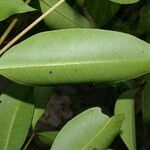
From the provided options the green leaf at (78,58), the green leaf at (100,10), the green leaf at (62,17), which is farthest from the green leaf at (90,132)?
the green leaf at (100,10)

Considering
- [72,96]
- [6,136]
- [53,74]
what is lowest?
[72,96]

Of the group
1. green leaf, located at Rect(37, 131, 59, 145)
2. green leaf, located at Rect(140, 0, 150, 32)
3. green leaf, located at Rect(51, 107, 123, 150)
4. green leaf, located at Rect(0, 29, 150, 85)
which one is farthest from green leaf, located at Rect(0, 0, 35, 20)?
green leaf, located at Rect(140, 0, 150, 32)

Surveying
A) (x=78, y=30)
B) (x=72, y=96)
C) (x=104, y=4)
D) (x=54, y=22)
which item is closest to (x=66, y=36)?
(x=78, y=30)

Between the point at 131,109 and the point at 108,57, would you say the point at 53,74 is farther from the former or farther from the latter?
the point at 131,109

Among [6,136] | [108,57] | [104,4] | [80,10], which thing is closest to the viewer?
[108,57]

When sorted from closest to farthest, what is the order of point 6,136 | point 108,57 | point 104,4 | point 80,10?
point 108,57 → point 6,136 → point 80,10 → point 104,4

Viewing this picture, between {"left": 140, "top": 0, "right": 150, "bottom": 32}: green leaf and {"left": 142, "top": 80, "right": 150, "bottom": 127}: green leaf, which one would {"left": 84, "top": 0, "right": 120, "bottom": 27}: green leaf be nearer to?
{"left": 140, "top": 0, "right": 150, "bottom": 32}: green leaf

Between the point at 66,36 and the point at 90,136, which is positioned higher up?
the point at 66,36
